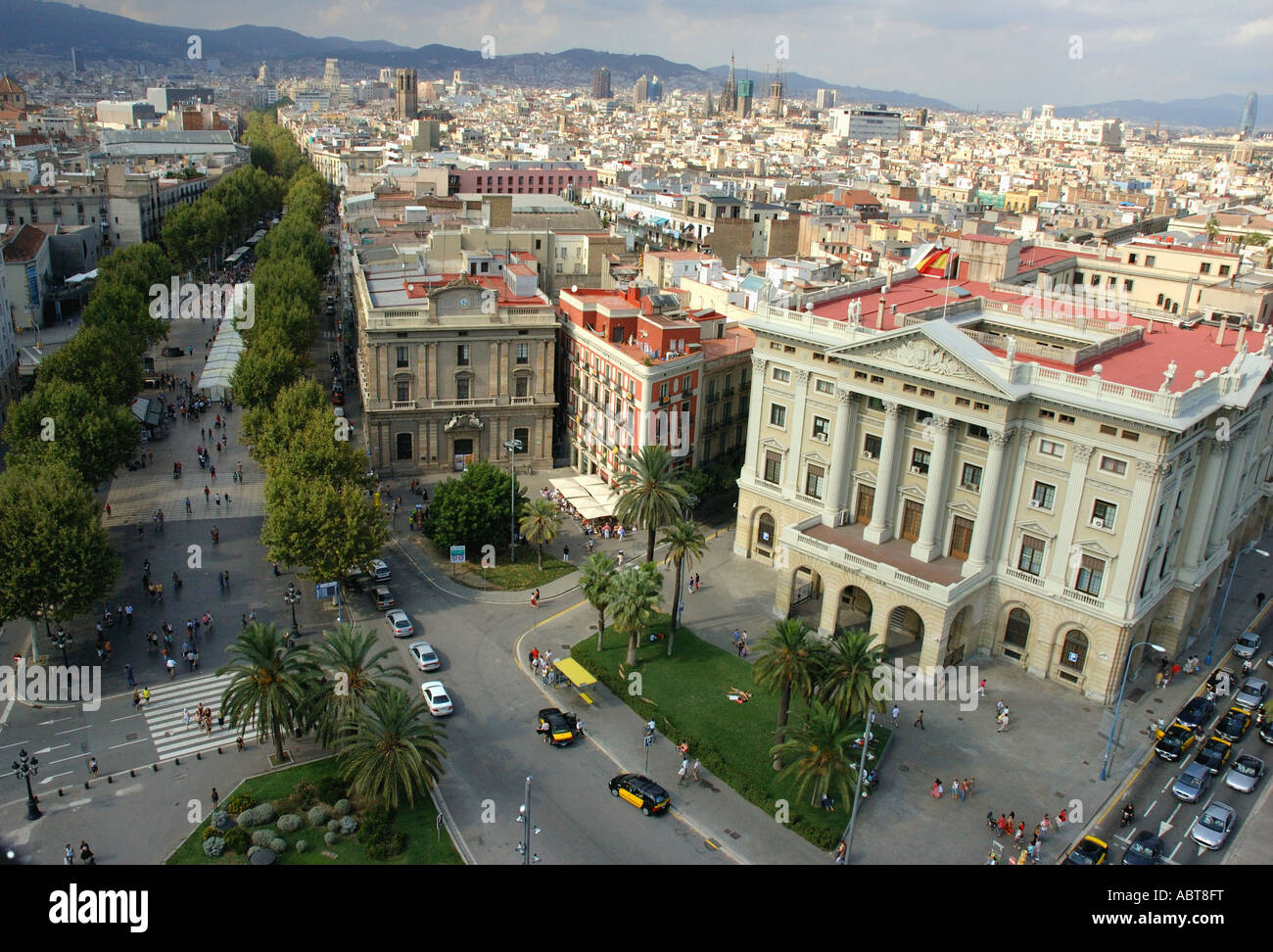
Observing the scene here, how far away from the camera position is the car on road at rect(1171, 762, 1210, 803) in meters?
46.9

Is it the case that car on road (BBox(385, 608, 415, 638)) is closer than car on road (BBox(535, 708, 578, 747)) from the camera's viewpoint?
No

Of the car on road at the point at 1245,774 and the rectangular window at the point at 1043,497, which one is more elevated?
the rectangular window at the point at 1043,497

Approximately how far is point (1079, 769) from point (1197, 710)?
10.2m

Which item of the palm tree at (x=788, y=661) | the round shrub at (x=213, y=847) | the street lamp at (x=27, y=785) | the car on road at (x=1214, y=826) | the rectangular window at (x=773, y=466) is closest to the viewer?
the round shrub at (x=213, y=847)

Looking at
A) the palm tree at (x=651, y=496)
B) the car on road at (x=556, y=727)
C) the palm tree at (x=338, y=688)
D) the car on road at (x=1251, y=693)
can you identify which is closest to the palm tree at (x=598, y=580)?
the palm tree at (x=651, y=496)

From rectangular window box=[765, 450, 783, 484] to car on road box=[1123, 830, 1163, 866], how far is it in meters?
31.2

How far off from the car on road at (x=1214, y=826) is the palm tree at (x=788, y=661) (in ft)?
58.9

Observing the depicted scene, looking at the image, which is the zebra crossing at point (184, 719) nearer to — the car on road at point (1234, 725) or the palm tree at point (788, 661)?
the palm tree at point (788, 661)

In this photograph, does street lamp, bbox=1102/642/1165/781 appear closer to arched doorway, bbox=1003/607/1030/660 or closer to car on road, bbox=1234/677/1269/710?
car on road, bbox=1234/677/1269/710

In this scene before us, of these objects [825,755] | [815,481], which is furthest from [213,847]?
[815,481]

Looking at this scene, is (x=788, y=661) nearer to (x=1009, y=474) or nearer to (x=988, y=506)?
(x=988, y=506)

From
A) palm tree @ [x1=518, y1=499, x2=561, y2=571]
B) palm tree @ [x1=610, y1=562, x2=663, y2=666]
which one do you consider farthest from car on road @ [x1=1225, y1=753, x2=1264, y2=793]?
palm tree @ [x1=518, y1=499, x2=561, y2=571]

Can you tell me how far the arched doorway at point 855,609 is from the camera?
204 feet

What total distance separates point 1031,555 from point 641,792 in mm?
26820
